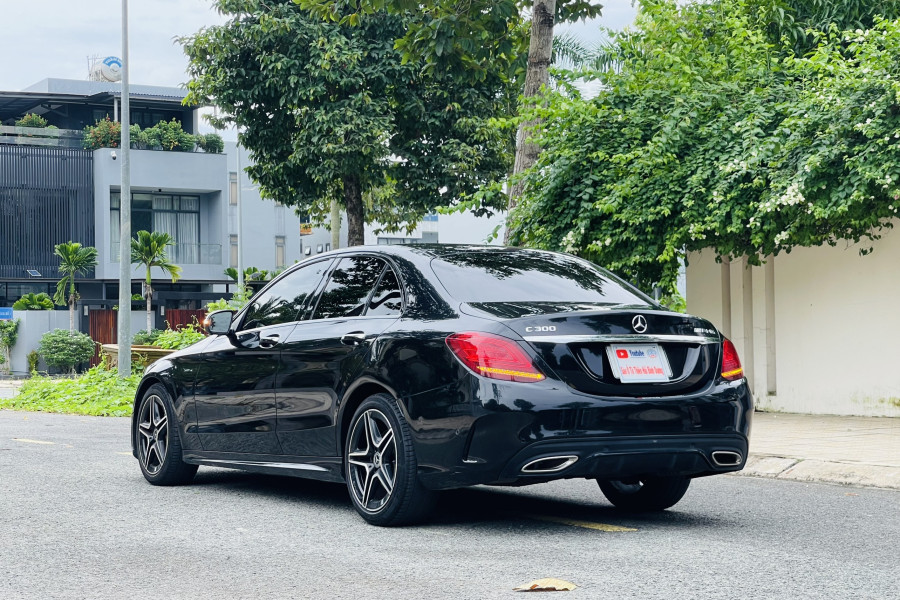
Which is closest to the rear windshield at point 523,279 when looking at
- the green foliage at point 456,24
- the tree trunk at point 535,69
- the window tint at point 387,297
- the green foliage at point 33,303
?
the window tint at point 387,297

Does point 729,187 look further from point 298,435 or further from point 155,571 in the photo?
point 155,571

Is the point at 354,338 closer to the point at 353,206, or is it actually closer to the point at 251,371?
the point at 251,371

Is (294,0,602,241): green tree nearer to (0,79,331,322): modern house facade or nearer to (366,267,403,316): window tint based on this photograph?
(366,267,403,316): window tint

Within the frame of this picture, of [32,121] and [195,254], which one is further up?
[32,121]

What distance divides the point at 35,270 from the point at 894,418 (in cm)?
4089

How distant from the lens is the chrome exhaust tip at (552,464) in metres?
6.00

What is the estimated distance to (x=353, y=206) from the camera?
2811 cm

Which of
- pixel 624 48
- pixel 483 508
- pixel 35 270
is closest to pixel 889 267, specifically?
pixel 624 48

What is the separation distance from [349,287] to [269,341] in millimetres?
708

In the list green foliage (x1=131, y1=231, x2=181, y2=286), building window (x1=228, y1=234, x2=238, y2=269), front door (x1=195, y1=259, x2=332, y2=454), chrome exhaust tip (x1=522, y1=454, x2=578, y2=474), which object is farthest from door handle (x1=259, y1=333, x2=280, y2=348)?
building window (x1=228, y1=234, x2=238, y2=269)

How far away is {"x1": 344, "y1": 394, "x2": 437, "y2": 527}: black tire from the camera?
20.9ft

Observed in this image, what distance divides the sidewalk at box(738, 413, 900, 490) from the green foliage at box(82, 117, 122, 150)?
131 ft

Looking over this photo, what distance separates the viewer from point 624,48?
50.8ft

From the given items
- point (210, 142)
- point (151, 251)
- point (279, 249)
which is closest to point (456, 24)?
point (151, 251)
